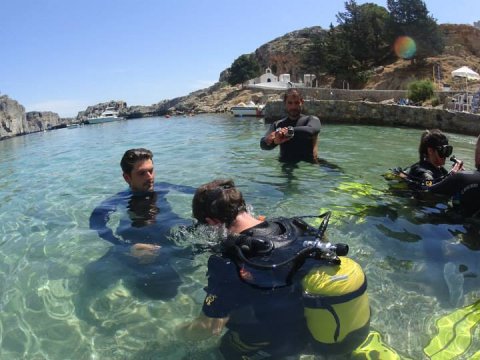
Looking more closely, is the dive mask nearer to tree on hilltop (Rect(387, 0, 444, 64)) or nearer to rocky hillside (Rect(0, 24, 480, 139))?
rocky hillside (Rect(0, 24, 480, 139))

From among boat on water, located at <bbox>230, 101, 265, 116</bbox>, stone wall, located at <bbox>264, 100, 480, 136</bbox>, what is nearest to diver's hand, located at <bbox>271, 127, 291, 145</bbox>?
stone wall, located at <bbox>264, 100, 480, 136</bbox>

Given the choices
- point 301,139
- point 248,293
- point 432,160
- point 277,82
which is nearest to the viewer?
point 248,293

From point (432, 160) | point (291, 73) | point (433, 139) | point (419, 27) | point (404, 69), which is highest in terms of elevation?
point (419, 27)

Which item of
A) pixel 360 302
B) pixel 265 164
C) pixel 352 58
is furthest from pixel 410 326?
pixel 352 58

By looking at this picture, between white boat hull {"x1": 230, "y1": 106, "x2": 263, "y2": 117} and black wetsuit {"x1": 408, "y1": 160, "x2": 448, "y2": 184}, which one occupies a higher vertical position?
white boat hull {"x1": 230, "y1": 106, "x2": 263, "y2": 117}

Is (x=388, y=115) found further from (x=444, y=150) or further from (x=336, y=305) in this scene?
(x=336, y=305)

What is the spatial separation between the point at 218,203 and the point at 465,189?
326 cm

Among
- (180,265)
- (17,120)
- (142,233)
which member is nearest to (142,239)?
(142,233)

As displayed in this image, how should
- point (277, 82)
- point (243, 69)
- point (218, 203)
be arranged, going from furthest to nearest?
point (243, 69)
point (277, 82)
point (218, 203)

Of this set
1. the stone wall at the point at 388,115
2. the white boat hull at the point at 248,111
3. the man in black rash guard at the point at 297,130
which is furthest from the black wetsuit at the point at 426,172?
the white boat hull at the point at 248,111

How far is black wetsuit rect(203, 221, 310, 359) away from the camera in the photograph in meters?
2.66

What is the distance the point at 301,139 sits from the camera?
824 centimetres

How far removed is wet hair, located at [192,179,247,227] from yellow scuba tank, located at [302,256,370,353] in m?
0.74

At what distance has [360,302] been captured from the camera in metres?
2.55
